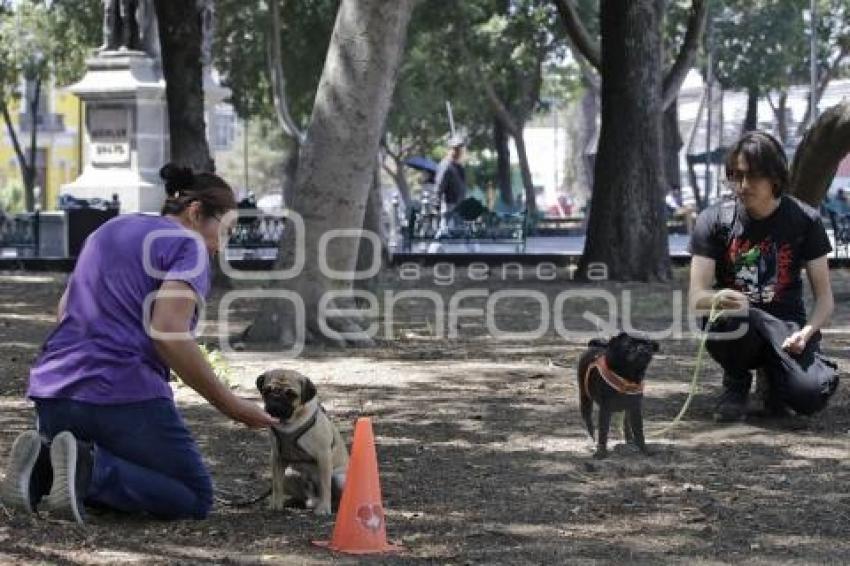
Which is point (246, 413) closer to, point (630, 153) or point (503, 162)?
point (630, 153)

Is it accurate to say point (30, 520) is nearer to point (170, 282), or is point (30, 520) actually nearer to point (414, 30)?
point (170, 282)

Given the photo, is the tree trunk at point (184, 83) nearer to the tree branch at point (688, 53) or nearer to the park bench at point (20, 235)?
the tree branch at point (688, 53)

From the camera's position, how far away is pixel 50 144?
8681cm

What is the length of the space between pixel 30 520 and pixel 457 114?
5917 centimetres

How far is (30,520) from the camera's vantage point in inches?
225

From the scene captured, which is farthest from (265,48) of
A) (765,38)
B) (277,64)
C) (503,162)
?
(765,38)

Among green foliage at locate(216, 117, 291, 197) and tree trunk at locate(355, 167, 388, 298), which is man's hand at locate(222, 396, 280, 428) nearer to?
tree trunk at locate(355, 167, 388, 298)

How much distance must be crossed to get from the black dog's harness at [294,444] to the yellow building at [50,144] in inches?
3173

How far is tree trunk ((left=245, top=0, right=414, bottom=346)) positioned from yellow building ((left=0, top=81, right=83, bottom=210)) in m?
74.7

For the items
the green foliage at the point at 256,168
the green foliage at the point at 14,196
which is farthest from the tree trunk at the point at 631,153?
the green foliage at the point at 256,168

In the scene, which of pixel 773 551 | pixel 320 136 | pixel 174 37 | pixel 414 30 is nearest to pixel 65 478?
pixel 773 551

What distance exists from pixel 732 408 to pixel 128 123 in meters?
17.6

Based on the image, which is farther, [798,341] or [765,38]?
[765,38]

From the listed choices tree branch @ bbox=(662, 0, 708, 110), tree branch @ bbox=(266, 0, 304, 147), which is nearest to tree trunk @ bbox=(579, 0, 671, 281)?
tree branch @ bbox=(662, 0, 708, 110)
